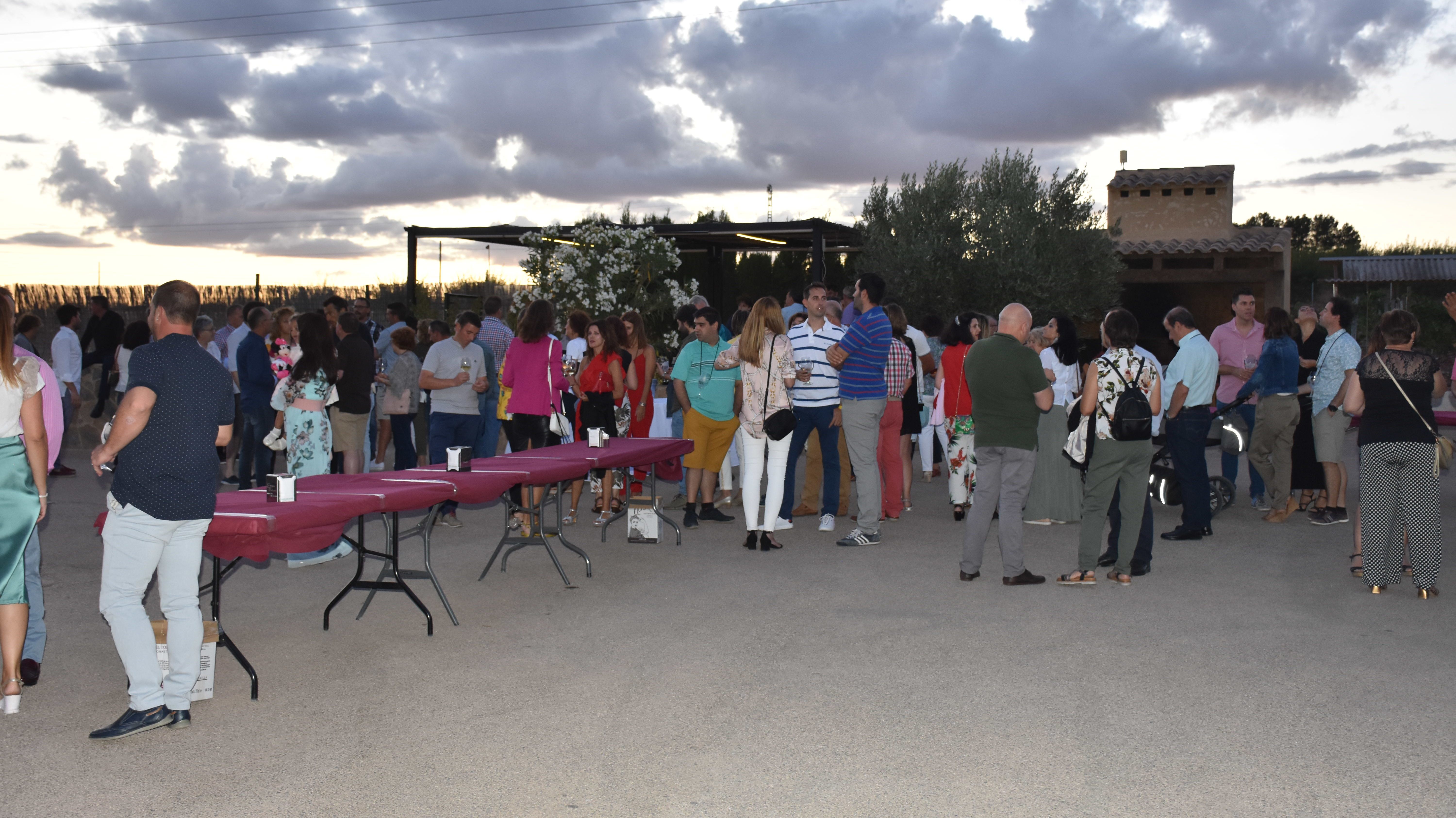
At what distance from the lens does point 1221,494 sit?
9719 mm

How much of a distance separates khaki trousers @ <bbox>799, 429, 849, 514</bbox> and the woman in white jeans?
140 cm

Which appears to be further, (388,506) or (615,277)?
(615,277)

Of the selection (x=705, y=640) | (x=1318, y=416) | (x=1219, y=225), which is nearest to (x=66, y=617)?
(x=705, y=640)

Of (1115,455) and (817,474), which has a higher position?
(1115,455)

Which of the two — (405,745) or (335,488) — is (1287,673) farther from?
(335,488)

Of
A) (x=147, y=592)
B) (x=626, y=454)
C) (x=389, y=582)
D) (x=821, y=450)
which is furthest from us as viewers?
(x=821, y=450)

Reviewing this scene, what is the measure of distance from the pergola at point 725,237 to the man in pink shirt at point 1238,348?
13011mm

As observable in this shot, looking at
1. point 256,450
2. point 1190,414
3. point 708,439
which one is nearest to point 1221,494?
point 1190,414

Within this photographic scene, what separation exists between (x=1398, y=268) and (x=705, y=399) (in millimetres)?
23554

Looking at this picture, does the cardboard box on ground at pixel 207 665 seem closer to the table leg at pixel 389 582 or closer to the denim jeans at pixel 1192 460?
the table leg at pixel 389 582

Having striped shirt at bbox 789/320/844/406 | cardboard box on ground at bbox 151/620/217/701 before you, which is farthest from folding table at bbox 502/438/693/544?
cardboard box on ground at bbox 151/620/217/701

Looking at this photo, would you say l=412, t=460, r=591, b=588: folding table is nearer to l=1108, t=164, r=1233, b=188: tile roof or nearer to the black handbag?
the black handbag

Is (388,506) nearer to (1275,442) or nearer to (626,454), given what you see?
(626,454)

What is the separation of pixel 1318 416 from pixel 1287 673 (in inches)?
176
